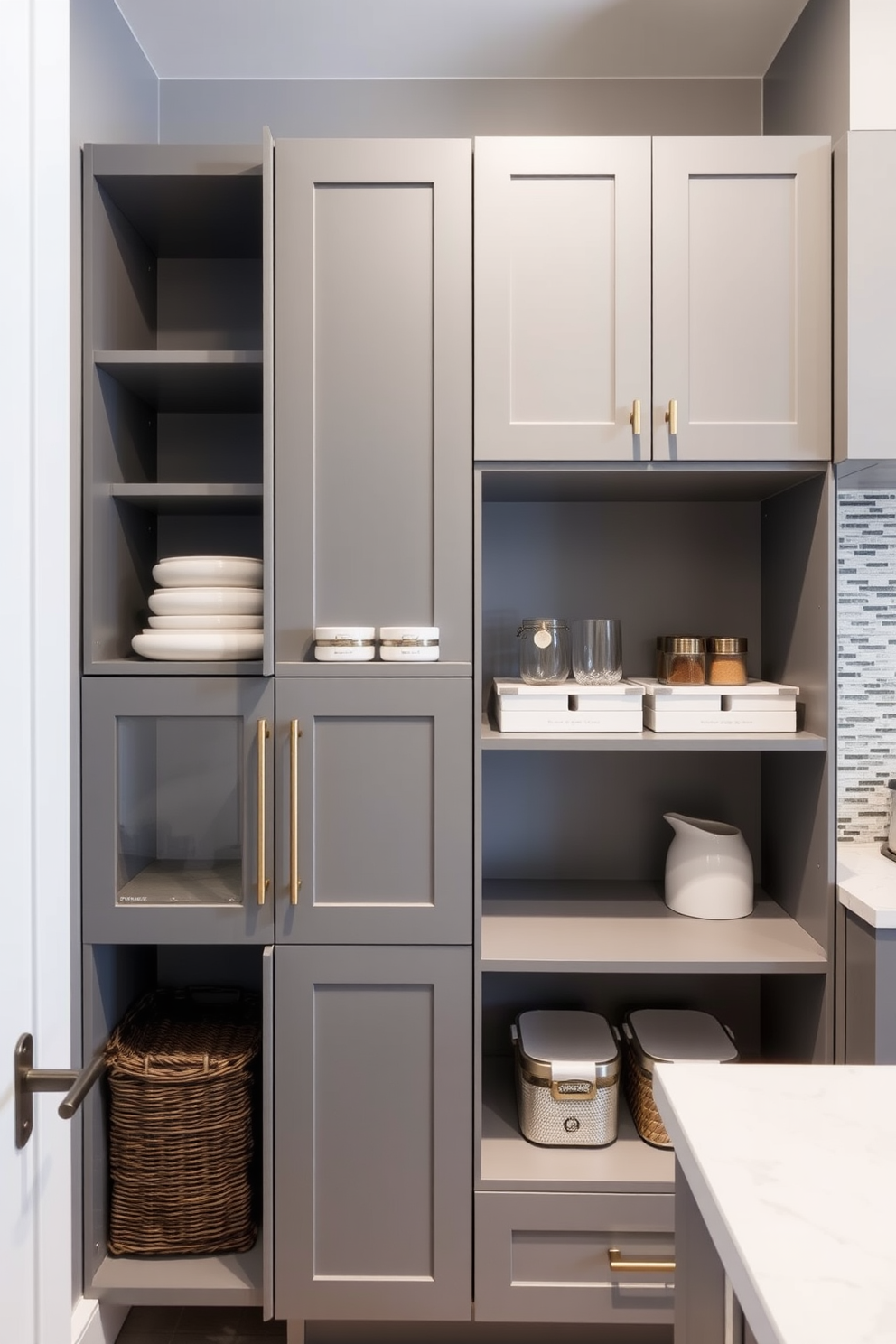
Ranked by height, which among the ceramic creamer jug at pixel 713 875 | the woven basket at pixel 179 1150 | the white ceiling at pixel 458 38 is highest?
the white ceiling at pixel 458 38

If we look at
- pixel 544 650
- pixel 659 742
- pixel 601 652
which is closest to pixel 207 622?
pixel 544 650

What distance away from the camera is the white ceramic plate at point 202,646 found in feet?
5.58

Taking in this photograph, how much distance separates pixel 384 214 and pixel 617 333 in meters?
0.48

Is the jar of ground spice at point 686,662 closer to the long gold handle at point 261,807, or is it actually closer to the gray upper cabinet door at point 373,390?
the gray upper cabinet door at point 373,390

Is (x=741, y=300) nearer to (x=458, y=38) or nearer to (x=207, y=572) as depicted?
(x=458, y=38)

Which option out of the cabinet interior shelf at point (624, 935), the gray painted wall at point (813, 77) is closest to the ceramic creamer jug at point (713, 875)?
the cabinet interior shelf at point (624, 935)

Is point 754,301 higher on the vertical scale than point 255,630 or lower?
higher

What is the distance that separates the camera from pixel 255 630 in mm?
1738

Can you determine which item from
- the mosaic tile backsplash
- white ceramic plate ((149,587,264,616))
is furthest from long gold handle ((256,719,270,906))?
the mosaic tile backsplash

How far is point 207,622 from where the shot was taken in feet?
5.64

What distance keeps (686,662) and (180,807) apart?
Answer: 105cm

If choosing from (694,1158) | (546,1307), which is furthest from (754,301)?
(546,1307)

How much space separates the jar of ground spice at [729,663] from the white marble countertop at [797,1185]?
972mm

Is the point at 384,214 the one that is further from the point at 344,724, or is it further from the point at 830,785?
the point at 830,785
